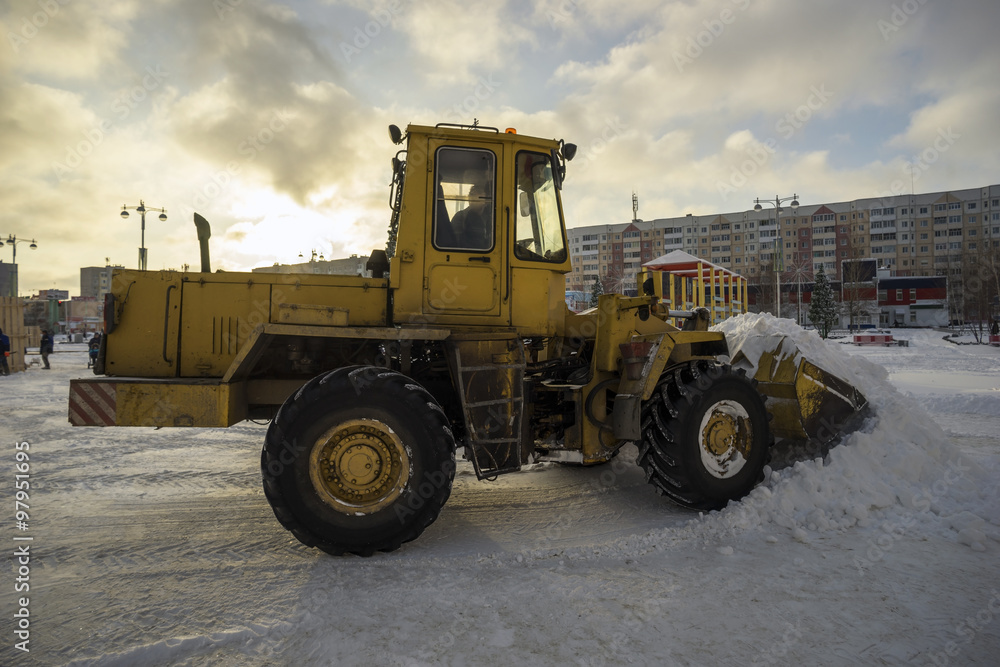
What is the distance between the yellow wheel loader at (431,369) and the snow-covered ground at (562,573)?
45 centimetres

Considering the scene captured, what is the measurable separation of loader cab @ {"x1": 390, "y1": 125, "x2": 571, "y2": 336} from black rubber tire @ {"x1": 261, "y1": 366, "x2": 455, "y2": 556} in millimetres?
829

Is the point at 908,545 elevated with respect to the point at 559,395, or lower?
lower

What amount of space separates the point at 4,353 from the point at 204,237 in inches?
732

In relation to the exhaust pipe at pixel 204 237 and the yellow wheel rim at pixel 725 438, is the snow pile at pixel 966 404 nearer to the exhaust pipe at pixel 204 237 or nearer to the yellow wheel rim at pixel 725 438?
the yellow wheel rim at pixel 725 438

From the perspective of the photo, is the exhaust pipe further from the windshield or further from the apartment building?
the apartment building

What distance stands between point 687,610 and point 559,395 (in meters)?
2.25

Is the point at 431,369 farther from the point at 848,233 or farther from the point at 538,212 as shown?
the point at 848,233

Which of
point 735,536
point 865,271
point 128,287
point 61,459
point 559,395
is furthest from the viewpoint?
point 865,271

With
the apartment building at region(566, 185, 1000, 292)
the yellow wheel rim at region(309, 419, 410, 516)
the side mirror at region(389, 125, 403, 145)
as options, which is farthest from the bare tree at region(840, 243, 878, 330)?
the yellow wheel rim at region(309, 419, 410, 516)

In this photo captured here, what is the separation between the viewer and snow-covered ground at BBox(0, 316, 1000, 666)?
2.69 m

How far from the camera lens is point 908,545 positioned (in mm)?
3758

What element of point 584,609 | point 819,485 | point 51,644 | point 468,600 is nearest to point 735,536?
point 819,485

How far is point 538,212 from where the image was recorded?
15.8ft

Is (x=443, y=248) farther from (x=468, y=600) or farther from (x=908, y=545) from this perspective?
(x=908, y=545)
